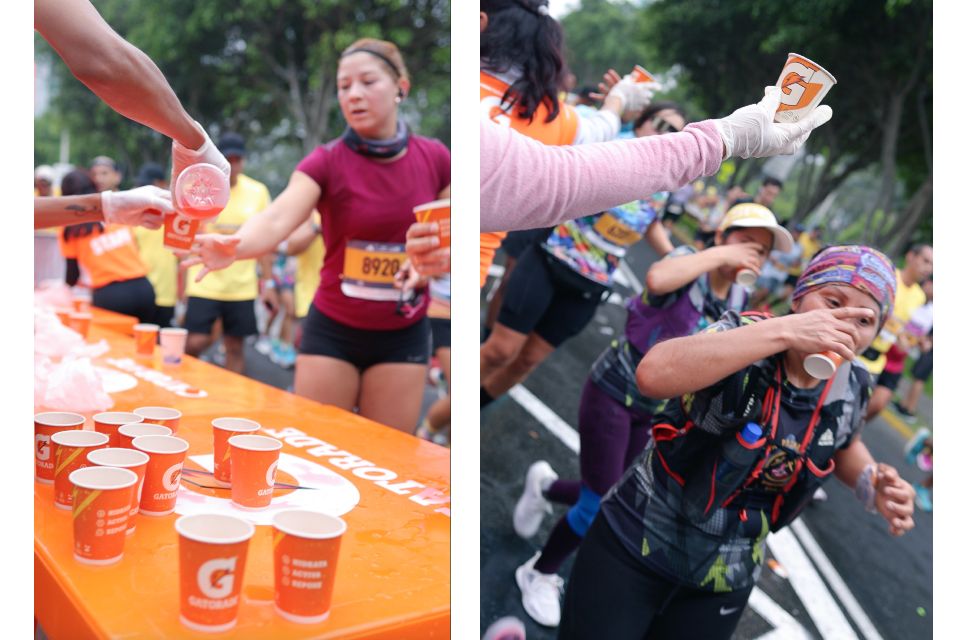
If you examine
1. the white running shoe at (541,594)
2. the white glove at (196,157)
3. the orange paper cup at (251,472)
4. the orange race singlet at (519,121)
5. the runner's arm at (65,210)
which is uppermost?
the orange race singlet at (519,121)

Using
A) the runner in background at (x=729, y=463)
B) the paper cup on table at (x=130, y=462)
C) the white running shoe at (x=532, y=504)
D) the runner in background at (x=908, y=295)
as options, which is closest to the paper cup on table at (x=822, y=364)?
the runner in background at (x=729, y=463)

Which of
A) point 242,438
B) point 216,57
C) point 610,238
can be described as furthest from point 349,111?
point 216,57

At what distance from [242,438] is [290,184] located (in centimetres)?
130

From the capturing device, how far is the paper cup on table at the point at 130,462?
1192 mm

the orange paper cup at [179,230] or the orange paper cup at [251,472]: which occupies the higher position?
the orange paper cup at [179,230]

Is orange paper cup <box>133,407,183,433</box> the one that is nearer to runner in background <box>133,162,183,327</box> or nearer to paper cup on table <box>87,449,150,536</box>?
paper cup on table <box>87,449,150,536</box>

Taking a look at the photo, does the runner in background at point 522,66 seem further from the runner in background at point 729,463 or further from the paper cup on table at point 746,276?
the runner in background at point 729,463

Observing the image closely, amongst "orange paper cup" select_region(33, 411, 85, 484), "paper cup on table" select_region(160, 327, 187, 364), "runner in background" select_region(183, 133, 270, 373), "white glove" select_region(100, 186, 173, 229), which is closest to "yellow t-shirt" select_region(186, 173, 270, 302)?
"runner in background" select_region(183, 133, 270, 373)

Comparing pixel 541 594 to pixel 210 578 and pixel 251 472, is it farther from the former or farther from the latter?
pixel 210 578

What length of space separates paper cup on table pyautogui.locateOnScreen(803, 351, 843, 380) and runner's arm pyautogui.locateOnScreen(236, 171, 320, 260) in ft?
5.14

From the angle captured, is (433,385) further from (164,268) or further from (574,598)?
(574,598)

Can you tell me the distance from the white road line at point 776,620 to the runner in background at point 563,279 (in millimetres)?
1291

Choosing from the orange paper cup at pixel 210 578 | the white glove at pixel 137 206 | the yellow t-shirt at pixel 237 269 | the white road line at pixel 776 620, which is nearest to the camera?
the orange paper cup at pixel 210 578
